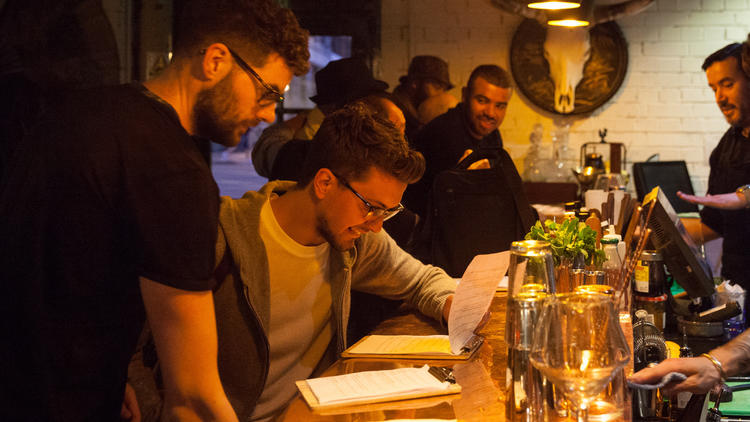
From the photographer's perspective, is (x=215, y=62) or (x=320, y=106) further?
(x=320, y=106)

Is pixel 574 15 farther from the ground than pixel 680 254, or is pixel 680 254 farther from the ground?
pixel 574 15

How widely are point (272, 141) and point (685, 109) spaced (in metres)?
4.83

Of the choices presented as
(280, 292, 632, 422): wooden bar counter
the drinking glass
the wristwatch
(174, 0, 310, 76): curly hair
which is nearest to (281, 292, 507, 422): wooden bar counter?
(280, 292, 632, 422): wooden bar counter

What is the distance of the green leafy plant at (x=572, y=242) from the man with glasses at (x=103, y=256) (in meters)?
0.92

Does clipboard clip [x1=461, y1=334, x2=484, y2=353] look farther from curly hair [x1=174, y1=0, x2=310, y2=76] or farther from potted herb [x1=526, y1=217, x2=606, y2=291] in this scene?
curly hair [x1=174, y1=0, x2=310, y2=76]

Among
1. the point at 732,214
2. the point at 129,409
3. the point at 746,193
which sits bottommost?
the point at 129,409

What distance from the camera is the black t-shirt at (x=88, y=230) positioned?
4.11ft

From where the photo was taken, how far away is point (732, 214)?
141 inches

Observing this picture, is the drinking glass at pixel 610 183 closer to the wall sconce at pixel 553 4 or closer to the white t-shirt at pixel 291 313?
the wall sconce at pixel 553 4

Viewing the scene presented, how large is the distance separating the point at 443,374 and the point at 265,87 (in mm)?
678

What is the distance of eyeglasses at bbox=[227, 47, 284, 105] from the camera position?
1476mm

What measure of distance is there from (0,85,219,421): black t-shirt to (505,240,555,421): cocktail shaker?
0.52 meters

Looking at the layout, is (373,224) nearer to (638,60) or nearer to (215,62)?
Answer: (215,62)

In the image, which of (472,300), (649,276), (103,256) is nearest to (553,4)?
(649,276)
